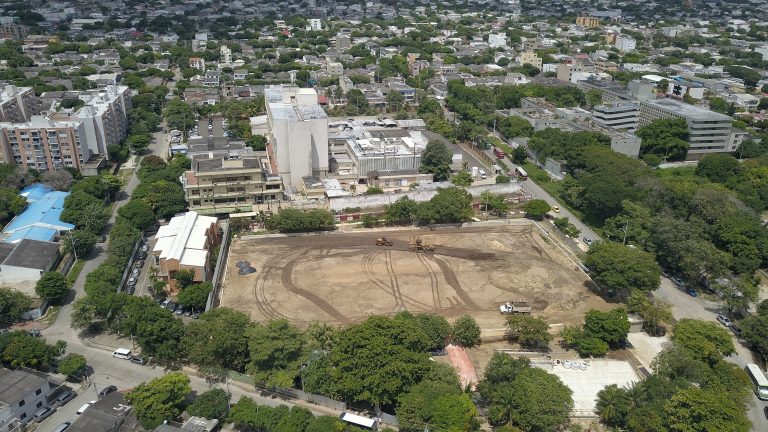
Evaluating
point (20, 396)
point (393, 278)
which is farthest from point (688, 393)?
point (20, 396)

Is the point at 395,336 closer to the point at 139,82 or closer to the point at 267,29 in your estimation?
the point at 139,82

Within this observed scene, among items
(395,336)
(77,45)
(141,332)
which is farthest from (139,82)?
(395,336)

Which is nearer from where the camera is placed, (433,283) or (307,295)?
(307,295)

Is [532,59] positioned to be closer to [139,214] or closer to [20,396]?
[139,214]

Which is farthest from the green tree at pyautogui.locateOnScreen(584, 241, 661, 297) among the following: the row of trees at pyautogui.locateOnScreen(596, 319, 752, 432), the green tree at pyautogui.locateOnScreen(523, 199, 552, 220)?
the green tree at pyautogui.locateOnScreen(523, 199, 552, 220)

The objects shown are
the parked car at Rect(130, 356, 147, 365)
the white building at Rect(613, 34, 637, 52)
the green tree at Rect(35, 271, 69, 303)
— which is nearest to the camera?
the parked car at Rect(130, 356, 147, 365)

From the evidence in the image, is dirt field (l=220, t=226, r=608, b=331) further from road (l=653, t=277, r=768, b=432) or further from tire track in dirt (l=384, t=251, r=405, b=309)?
road (l=653, t=277, r=768, b=432)
